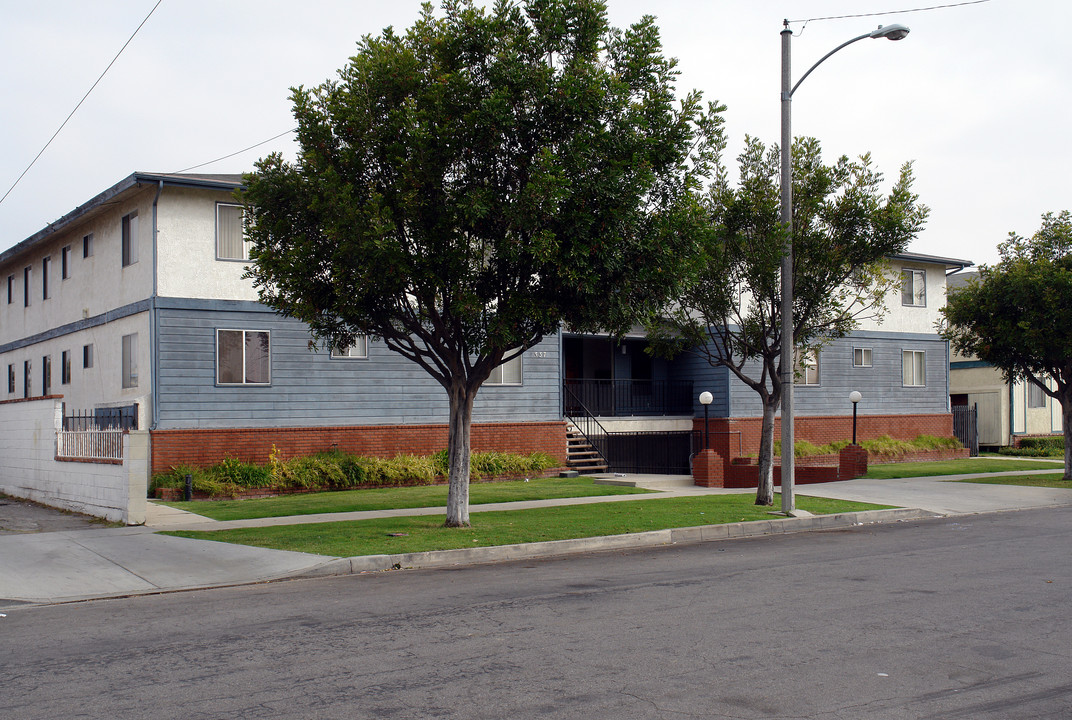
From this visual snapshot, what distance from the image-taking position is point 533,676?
21.3 ft

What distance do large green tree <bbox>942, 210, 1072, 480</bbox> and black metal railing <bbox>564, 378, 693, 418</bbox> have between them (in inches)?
330

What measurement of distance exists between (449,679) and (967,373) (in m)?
36.9

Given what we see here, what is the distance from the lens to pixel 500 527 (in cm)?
1445

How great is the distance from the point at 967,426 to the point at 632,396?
13.9 metres

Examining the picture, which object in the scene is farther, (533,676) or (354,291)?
(354,291)

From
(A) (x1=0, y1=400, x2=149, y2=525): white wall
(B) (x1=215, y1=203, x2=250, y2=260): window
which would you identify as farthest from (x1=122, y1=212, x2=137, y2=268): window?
(A) (x1=0, y1=400, x2=149, y2=525): white wall

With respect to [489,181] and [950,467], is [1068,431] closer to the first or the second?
[950,467]

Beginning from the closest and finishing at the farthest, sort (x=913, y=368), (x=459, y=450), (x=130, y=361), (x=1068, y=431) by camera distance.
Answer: (x=459, y=450), (x=130, y=361), (x=1068, y=431), (x=913, y=368)

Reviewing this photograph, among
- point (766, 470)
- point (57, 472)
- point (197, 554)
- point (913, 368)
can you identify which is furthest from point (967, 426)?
point (197, 554)

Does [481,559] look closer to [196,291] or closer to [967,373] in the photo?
[196,291]

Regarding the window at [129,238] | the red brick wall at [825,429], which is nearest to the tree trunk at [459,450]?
the window at [129,238]

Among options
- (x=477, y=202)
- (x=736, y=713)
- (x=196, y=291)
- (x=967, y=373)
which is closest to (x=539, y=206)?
(x=477, y=202)

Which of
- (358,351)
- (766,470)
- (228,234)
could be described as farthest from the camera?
(358,351)

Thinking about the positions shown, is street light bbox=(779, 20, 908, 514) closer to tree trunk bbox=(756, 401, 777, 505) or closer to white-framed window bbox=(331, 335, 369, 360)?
tree trunk bbox=(756, 401, 777, 505)
